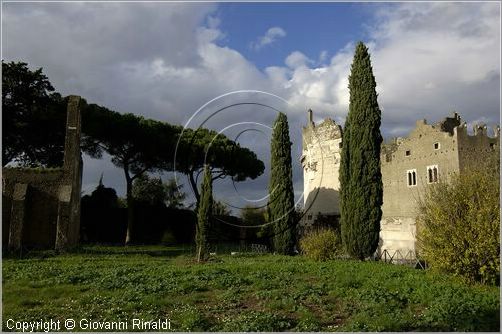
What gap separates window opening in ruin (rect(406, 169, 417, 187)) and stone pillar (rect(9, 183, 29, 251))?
2224cm

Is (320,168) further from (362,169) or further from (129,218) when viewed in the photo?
(362,169)

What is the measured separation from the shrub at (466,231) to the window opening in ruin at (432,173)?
17.4 metres

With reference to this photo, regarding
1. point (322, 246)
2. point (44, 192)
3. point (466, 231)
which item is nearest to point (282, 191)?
point (322, 246)

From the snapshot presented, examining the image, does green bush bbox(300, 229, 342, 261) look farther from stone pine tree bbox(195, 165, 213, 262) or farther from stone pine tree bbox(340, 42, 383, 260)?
stone pine tree bbox(195, 165, 213, 262)

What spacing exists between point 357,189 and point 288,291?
9132mm

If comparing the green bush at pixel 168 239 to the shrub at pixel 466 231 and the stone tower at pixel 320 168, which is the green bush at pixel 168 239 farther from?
the shrub at pixel 466 231

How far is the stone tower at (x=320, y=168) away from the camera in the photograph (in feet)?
117

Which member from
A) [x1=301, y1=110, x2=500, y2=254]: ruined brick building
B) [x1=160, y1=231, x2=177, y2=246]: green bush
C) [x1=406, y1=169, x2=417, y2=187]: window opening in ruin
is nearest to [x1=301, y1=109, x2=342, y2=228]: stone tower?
[x1=301, y1=110, x2=500, y2=254]: ruined brick building

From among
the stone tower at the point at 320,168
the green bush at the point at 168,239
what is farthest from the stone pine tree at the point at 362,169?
the stone tower at the point at 320,168

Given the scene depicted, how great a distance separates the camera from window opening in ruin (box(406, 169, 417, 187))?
29.9 metres

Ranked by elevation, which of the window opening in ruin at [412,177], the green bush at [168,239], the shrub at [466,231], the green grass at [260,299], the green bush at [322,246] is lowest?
the green bush at [168,239]

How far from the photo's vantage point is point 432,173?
28.8 m

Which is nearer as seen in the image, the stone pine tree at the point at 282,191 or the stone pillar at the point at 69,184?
the stone pillar at the point at 69,184

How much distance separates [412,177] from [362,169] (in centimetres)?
1334
